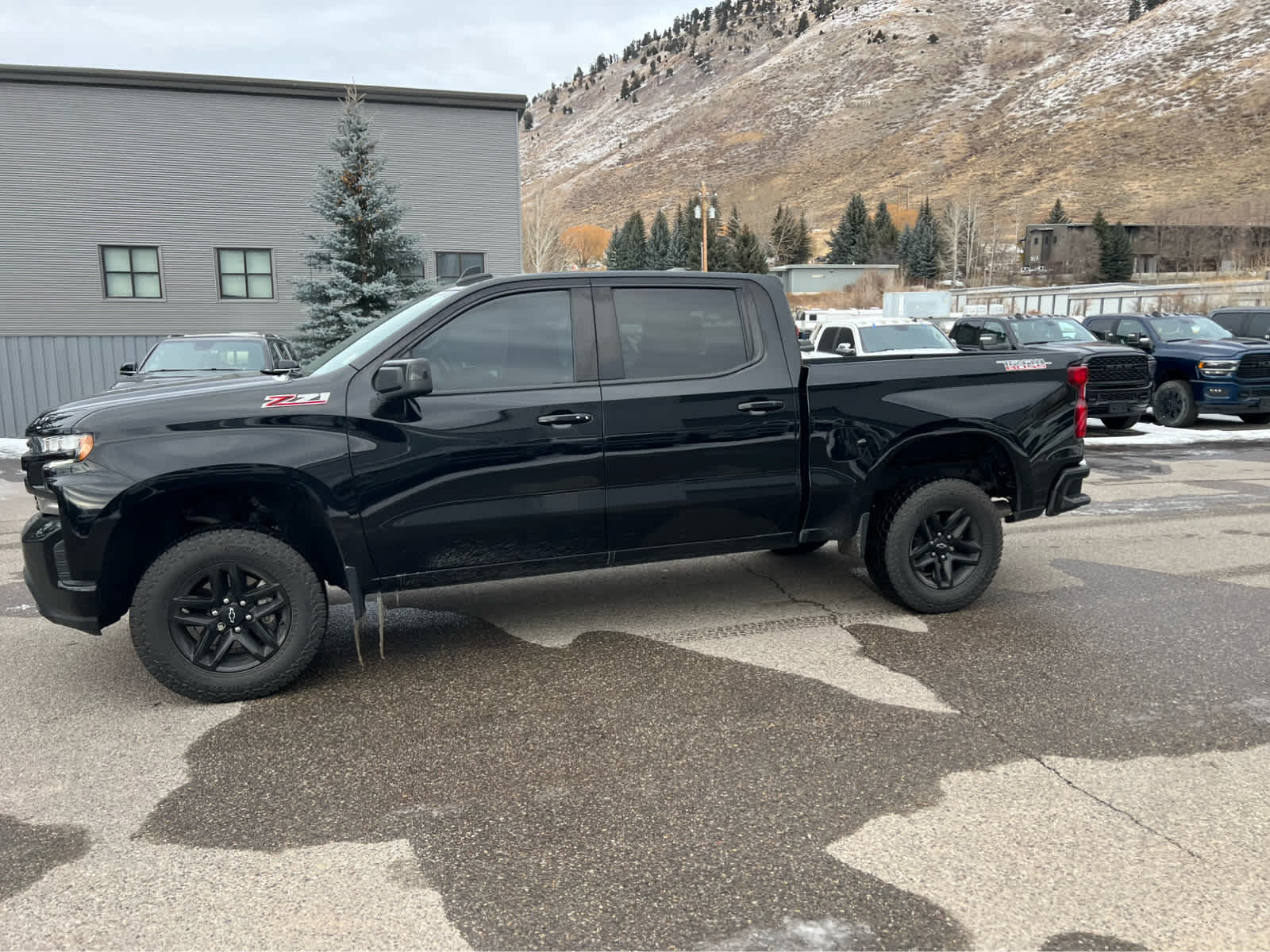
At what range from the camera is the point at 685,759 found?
3.60 m

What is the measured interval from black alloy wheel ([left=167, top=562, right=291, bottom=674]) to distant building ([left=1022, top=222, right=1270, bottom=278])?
300 feet

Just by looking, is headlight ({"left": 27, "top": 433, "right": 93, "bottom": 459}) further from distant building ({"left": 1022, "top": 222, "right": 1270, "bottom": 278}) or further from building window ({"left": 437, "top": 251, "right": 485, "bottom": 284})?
distant building ({"left": 1022, "top": 222, "right": 1270, "bottom": 278})

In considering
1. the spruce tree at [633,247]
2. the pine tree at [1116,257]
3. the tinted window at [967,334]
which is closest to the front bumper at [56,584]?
the tinted window at [967,334]

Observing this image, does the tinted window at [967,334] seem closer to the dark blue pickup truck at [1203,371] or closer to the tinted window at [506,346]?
the dark blue pickup truck at [1203,371]

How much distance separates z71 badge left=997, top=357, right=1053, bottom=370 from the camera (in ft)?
17.5

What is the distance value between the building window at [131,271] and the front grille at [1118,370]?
1869 cm

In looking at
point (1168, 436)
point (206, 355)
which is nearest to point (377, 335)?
point (206, 355)

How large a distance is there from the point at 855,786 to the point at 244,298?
65.6ft

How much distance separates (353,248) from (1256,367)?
15.6 metres

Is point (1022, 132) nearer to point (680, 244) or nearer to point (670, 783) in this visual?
point (680, 244)

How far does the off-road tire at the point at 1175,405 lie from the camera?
48.9ft

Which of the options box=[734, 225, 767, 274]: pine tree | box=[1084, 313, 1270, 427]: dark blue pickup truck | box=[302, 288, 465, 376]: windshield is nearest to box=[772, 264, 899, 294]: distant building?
box=[734, 225, 767, 274]: pine tree

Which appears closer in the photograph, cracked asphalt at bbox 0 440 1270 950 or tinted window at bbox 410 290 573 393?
cracked asphalt at bbox 0 440 1270 950

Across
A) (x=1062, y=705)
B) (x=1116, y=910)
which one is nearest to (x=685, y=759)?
(x=1116, y=910)
